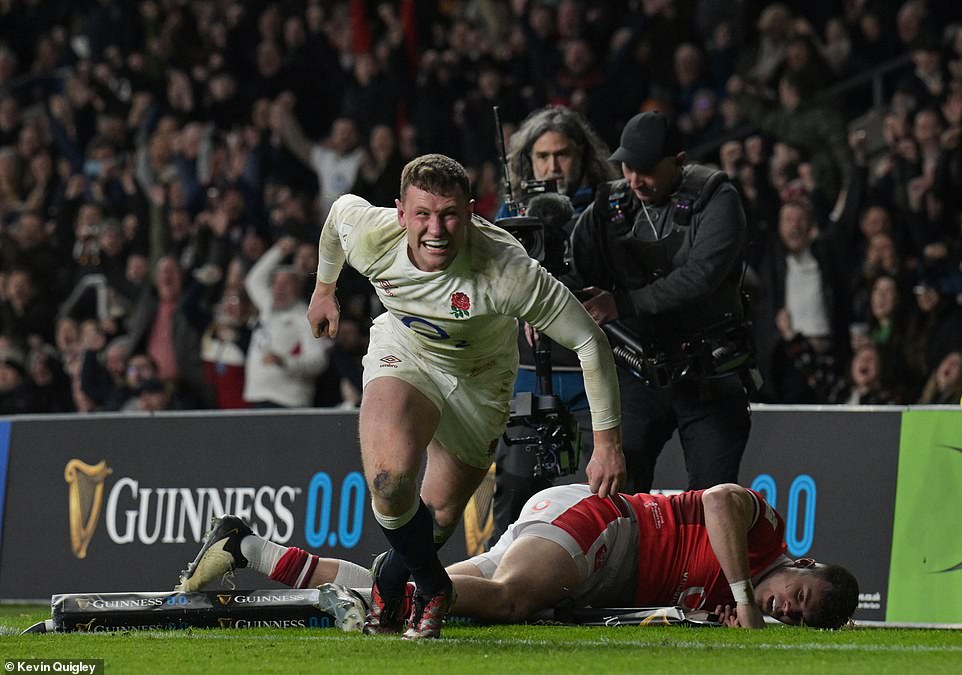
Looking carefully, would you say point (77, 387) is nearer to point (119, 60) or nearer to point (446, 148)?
point (446, 148)

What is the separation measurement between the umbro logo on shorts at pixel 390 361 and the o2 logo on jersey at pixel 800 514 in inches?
118

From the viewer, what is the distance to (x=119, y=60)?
18.0 metres

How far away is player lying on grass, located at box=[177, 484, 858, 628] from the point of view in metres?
7.17

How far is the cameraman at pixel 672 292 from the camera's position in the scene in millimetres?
7641

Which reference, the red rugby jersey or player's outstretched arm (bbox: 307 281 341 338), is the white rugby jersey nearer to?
player's outstretched arm (bbox: 307 281 341 338)

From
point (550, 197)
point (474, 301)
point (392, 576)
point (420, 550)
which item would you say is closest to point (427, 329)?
point (474, 301)

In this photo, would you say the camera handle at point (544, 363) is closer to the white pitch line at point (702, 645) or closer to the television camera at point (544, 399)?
the television camera at point (544, 399)

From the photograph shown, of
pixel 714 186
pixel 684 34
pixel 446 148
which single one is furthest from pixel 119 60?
pixel 714 186

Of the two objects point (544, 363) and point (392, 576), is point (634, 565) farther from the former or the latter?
point (392, 576)

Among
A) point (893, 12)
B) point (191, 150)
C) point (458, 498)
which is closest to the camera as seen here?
point (458, 498)

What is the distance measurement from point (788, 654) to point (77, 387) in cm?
900

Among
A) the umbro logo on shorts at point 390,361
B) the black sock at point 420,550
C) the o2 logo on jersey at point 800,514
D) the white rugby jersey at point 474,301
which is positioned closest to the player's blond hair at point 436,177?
the white rugby jersey at point 474,301

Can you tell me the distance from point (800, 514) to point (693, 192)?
2.03 metres

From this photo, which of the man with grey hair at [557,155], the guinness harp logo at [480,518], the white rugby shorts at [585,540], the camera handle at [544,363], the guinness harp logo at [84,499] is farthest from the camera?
the guinness harp logo at [84,499]
